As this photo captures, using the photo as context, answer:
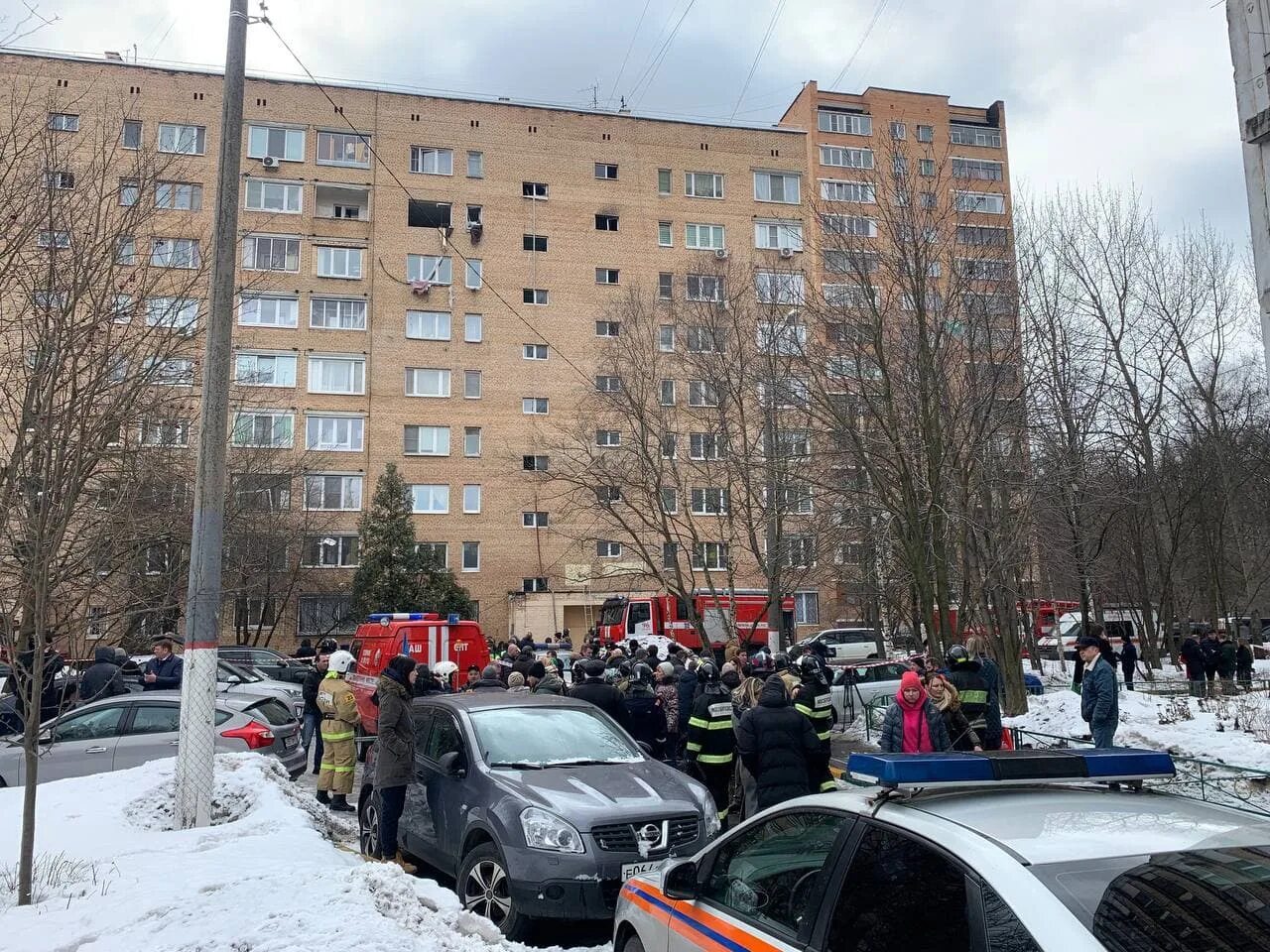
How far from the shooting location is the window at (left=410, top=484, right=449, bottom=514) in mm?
46750

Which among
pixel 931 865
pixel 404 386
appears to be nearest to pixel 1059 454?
pixel 931 865

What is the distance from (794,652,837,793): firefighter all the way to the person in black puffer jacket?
170 millimetres

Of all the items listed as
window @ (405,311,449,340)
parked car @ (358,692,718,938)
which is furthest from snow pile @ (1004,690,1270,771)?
window @ (405,311,449,340)

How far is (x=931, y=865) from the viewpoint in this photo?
3303mm

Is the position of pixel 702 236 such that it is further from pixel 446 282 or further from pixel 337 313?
pixel 337 313

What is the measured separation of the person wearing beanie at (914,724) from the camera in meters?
9.52

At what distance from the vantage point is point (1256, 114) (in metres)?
7.05

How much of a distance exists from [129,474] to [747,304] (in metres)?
23.3

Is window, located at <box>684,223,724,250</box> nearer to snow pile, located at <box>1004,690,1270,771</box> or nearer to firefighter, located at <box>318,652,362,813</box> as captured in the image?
snow pile, located at <box>1004,690,1270,771</box>

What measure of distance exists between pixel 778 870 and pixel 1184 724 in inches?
609

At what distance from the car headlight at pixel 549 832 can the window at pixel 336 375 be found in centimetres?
4191

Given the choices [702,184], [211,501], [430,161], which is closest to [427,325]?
[430,161]

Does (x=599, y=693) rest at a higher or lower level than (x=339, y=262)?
lower

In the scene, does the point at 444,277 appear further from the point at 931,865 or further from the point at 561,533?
the point at 931,865
